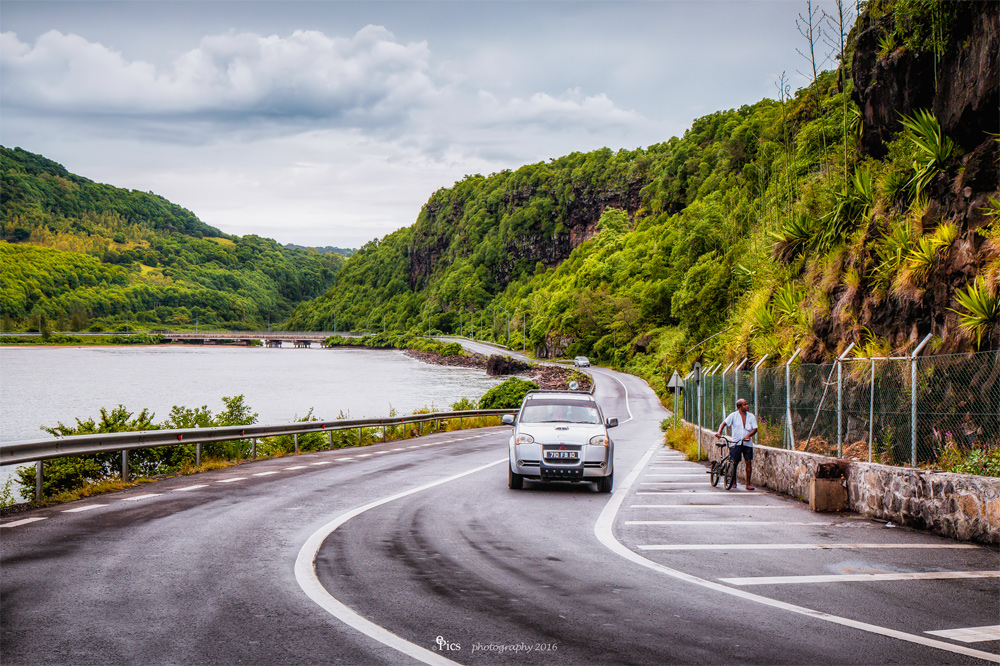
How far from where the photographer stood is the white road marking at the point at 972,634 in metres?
5.24

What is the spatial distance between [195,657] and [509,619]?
82.0 inches

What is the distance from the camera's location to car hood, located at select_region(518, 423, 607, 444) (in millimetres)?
13789

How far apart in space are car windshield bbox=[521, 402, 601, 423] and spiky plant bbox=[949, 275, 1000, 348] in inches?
259

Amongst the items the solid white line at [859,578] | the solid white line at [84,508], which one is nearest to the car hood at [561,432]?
the solid white line at [859,578]

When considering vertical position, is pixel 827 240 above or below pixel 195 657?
above

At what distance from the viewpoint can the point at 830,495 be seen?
11664 mm

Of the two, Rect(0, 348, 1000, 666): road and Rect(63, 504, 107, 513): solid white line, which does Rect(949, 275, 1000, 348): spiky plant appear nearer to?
Rect(0, 348, 1000, 666): road

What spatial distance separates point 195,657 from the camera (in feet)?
15.1

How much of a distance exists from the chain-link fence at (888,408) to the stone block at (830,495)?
68cm

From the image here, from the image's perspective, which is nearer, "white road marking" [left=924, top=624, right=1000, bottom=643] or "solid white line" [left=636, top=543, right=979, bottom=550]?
"white road marking" [left=924, top=624, right=1000, bottom=643]

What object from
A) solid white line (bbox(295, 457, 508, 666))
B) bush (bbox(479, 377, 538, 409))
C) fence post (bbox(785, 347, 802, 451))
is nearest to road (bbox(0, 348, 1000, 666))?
solid white line (bbox(295, 457, 508, 666))

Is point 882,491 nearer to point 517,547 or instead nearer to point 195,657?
point 517,547

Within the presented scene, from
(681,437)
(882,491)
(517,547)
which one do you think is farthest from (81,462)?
(681,437)

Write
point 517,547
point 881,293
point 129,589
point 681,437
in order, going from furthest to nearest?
point 681,437 < point 881,293 < point 517,547 < point 129,589
